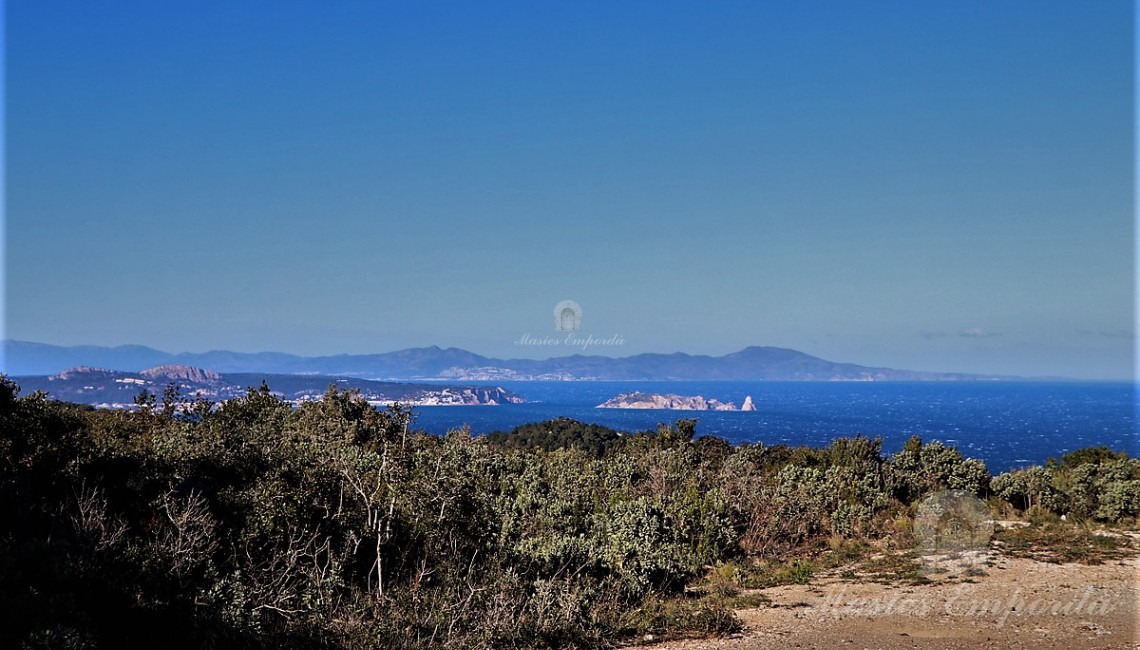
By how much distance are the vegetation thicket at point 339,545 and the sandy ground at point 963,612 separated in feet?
2.74

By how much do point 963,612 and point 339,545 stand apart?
8228 mm

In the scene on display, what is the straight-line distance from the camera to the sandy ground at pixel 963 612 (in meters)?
9.79

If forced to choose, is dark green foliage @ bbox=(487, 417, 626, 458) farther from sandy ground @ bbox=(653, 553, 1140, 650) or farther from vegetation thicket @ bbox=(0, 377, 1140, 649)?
sandy ground @ bbox=(653, 553, 1140, 650)

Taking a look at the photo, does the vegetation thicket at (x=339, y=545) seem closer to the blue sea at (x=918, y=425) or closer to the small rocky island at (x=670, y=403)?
the blue sea at (x=918, y=425)

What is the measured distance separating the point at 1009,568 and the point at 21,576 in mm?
13781

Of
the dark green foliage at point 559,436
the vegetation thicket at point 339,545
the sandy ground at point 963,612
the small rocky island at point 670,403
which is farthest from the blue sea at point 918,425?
the sandy ground at point 963,612

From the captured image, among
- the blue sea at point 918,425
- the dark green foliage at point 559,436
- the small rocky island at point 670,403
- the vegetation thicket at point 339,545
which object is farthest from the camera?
the small rocky island at point 670,403

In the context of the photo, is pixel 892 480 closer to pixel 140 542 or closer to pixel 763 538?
pixel 763 538

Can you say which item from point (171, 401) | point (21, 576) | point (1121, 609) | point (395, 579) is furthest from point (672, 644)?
point (171, 401)

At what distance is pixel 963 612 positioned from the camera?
36.3ft

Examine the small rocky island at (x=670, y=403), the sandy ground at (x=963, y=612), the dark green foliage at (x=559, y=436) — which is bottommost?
the small rocky island at (x=670, y=403)

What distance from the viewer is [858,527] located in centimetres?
1791

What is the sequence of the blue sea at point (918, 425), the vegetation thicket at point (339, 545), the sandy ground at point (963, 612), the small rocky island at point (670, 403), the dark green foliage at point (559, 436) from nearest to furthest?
the vegetation thicket at point (339, 545) → the sandy ground at point (963, 612) → the dark green foliage at point (559, 436) → the blue sea at point (918, 425) → the small rocky island at point (670, 403)

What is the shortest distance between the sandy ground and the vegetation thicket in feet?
2.74
